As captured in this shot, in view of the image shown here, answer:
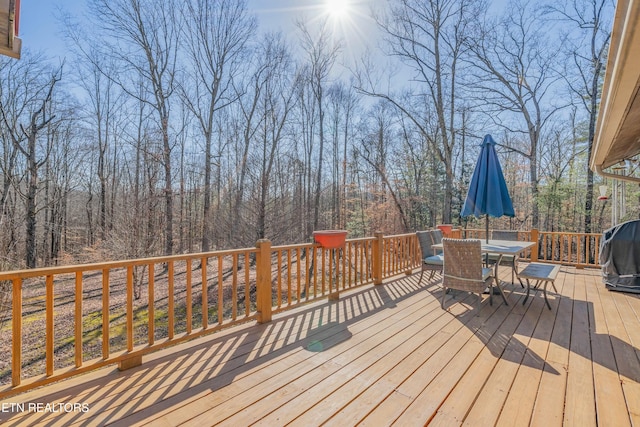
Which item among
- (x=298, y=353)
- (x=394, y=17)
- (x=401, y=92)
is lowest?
(x=298, y=353)

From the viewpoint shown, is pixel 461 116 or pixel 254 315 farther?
pixel 461 116

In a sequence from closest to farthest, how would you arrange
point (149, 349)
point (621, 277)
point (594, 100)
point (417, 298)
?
point (149, 349)
point (417, 298)
point (621, 277)
point (594, 100)

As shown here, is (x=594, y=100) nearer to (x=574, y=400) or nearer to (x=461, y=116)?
(x=461, y=116)

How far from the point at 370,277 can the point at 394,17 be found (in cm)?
940

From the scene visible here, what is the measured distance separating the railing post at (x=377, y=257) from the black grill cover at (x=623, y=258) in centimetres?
360

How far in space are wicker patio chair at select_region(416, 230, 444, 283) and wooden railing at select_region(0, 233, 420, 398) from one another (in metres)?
0.47

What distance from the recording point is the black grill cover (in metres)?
4.34

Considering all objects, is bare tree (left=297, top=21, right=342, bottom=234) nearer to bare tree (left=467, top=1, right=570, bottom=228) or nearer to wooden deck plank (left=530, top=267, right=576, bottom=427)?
bare tree (left=467, top=1, right=570, bottom=228)

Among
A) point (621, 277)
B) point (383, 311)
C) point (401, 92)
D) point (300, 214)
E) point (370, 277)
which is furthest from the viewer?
point (300, 214)

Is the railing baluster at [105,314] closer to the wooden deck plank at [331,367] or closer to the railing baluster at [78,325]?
the railing baluster at [78,325]

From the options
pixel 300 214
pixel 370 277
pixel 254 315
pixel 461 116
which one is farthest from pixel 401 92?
pixel 254 315

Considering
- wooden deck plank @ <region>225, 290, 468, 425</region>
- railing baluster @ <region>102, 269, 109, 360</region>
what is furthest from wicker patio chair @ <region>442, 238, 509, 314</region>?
railing baluster @ <region>102, 269, 109, 360</region>

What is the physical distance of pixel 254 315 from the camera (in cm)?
321

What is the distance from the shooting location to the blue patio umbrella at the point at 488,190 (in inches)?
168
